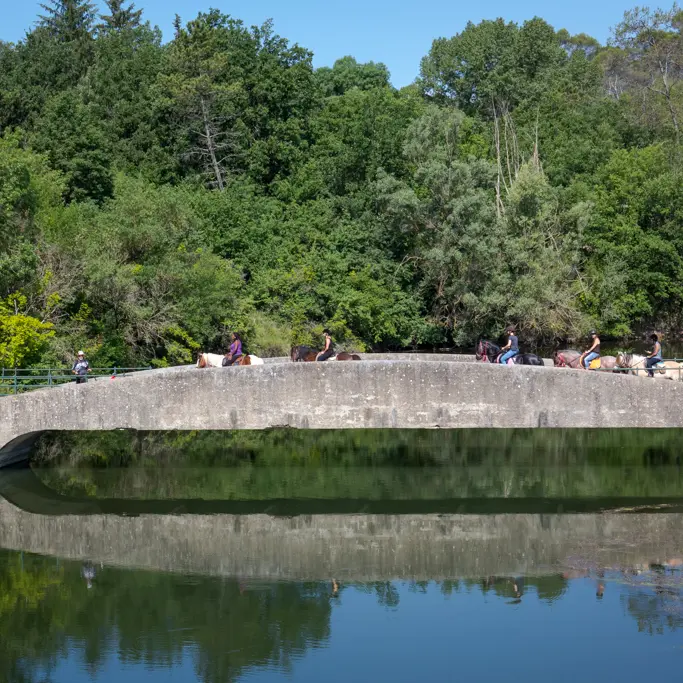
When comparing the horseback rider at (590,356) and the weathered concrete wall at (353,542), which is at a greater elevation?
the horseback rider at (590,356)

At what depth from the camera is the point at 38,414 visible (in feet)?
82.3

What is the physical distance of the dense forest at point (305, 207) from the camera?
3750 centimetres

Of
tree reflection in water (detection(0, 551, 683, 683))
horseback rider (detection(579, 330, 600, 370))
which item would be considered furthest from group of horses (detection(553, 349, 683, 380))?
tree reflection in water (detection(0, 551, 683, 683))

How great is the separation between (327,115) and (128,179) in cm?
1397

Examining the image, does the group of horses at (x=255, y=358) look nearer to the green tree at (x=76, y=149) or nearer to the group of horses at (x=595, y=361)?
the group of horses at (x=595, y=361)

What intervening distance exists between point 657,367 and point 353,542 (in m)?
8.80

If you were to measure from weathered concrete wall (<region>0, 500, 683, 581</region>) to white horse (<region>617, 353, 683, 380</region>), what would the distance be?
4081 mm

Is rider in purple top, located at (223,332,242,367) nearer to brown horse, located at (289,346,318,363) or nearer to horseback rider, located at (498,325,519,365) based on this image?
brown horse, located at (289,346,318,363)

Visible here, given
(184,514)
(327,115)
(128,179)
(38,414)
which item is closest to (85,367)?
(38,414)

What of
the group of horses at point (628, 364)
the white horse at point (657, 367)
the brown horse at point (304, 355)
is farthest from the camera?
the brown horse at point (304, 355)

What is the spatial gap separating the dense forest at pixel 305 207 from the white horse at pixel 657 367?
15.9 metres

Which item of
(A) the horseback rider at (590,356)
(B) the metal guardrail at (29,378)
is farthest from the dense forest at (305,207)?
(A) the horseback rider at (590,356)

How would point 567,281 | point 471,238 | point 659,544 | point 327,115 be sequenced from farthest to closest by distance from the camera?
1. point 327,115
2. point 567,281
3. point 471,238
4. point 659,544

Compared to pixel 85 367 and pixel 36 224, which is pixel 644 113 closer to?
pixel 36 224
